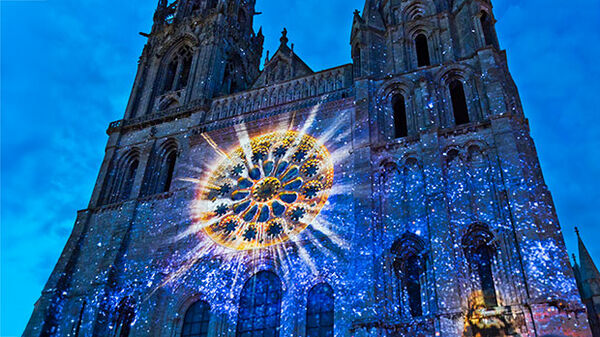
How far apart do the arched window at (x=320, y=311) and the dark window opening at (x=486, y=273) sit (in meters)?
4.20

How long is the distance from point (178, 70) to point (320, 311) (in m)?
15.4

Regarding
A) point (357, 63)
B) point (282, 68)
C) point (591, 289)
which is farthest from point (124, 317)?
point (591, 289)

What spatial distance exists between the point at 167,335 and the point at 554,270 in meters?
11.3

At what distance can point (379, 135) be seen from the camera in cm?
1920

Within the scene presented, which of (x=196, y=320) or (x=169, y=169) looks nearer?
(x=196, y=320)

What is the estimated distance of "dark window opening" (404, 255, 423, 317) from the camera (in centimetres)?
1533

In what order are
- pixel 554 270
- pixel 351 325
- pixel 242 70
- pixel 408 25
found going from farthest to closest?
pixel 242 70, pixel 408 25, pixel 351 325, pixel 554 270

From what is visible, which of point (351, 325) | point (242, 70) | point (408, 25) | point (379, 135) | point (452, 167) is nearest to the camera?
point (351, 325)

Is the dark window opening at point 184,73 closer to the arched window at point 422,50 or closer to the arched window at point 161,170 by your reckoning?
the arched window at point 161,170

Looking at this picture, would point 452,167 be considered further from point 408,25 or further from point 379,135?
point 408,25

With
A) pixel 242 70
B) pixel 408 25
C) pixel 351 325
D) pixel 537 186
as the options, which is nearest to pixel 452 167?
pixel 537 186

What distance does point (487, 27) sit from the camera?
21.2 metres

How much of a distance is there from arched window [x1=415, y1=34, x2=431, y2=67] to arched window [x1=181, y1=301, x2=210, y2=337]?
12.0 meters

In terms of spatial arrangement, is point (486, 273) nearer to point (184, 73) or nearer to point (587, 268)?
point (587, 268)
